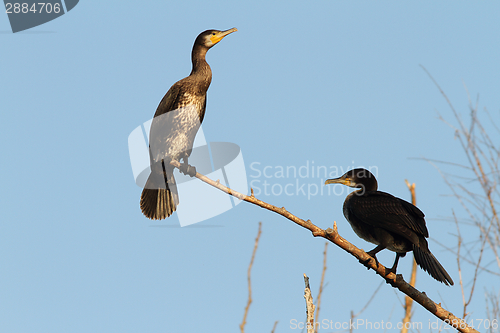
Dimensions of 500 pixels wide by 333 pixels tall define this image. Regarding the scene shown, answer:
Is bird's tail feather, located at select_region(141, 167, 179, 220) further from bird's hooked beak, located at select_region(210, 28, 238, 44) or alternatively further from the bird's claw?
bird's hooked beak, located at select_region(210, 28, 238, 44)

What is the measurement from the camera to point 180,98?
6.09 m

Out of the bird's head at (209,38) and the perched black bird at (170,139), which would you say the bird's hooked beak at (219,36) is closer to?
the bird's head at (209,38)

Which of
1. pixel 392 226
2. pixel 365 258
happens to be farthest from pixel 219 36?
pixel 365 258

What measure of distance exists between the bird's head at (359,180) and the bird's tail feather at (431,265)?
4.53 feet

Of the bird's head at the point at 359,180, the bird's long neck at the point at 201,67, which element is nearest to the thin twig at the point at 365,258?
the bird's head at the point at 359,180

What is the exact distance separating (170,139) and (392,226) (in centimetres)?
283

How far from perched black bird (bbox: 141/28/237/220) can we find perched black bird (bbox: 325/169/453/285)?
2110mm

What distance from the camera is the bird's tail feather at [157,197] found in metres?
5.94

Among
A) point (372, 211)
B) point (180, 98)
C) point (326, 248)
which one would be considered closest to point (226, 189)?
point (326, 248)

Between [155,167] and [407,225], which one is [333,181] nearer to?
[407,225]

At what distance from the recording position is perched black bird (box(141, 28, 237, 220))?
5.89 meters

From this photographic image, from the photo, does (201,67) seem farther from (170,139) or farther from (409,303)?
(409,303)

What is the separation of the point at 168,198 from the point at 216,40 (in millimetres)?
2254

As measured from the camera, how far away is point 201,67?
21.3ft
